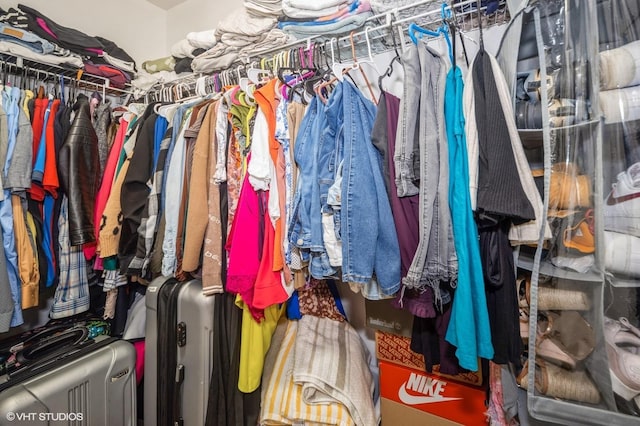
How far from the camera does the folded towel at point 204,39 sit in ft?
4.73

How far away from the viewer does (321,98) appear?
0.89m

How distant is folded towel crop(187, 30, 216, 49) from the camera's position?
4.73 ft

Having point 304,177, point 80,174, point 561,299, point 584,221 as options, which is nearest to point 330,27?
point 304,177

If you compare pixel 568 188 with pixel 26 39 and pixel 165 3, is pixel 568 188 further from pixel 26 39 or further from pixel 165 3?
pixel 165 3

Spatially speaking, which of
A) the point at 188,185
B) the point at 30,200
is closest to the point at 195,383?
the point at 188,185

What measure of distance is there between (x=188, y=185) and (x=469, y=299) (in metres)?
1.03

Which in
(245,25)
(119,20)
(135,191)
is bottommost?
(135,191)

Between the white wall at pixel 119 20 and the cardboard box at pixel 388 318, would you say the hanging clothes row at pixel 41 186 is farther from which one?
the cardboard box at pixel 388 318

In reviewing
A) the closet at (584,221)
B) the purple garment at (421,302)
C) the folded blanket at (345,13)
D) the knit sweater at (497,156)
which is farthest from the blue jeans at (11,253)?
the closet at (584,221)

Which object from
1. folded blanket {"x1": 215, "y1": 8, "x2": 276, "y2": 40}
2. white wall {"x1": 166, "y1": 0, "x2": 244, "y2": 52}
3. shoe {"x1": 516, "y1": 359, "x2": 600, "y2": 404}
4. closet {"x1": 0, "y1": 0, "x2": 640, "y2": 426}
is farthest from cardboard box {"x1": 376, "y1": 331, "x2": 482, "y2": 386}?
white wall {"x1": 166, "y1": 0, "x2": 244, "y2": 52}

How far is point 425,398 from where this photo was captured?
1.00 meters

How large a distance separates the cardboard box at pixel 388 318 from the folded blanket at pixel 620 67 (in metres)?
0.82

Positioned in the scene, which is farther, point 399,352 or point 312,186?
point 399,352
